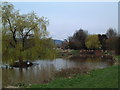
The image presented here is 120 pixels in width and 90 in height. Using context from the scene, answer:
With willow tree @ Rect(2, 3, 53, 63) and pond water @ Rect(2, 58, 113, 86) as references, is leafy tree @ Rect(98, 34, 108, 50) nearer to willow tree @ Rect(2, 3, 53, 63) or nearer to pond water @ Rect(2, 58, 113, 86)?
pond water @ Rect(2, 58, 113, 86)

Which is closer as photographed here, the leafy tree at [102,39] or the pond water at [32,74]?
the pond water at [32,74]

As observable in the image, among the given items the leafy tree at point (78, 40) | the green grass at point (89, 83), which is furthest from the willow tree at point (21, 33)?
the leafy tree at point (78, 40)

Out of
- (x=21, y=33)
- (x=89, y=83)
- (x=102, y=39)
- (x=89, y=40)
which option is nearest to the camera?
(x=89, y=83)

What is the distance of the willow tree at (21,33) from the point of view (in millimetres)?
18469

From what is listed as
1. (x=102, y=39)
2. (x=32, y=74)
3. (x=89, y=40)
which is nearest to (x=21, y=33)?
(x=32, y=74)

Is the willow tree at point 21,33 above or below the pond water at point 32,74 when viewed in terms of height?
above

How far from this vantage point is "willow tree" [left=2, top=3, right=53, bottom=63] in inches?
727

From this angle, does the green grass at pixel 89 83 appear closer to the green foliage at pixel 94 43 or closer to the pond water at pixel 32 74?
the pond water at pixel 32 74

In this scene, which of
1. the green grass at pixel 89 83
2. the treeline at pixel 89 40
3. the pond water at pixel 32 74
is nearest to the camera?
the green grass at pixel 89 83

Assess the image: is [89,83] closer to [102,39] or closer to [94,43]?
[94,43]

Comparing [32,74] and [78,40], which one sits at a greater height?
[78,40]

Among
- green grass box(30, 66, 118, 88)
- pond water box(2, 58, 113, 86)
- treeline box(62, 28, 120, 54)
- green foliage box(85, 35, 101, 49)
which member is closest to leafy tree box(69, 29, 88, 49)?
treeline box(62, 28, 120, 54)

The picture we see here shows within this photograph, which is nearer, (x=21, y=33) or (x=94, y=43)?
(x=21, y=33)

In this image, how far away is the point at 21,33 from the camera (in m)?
19.4
